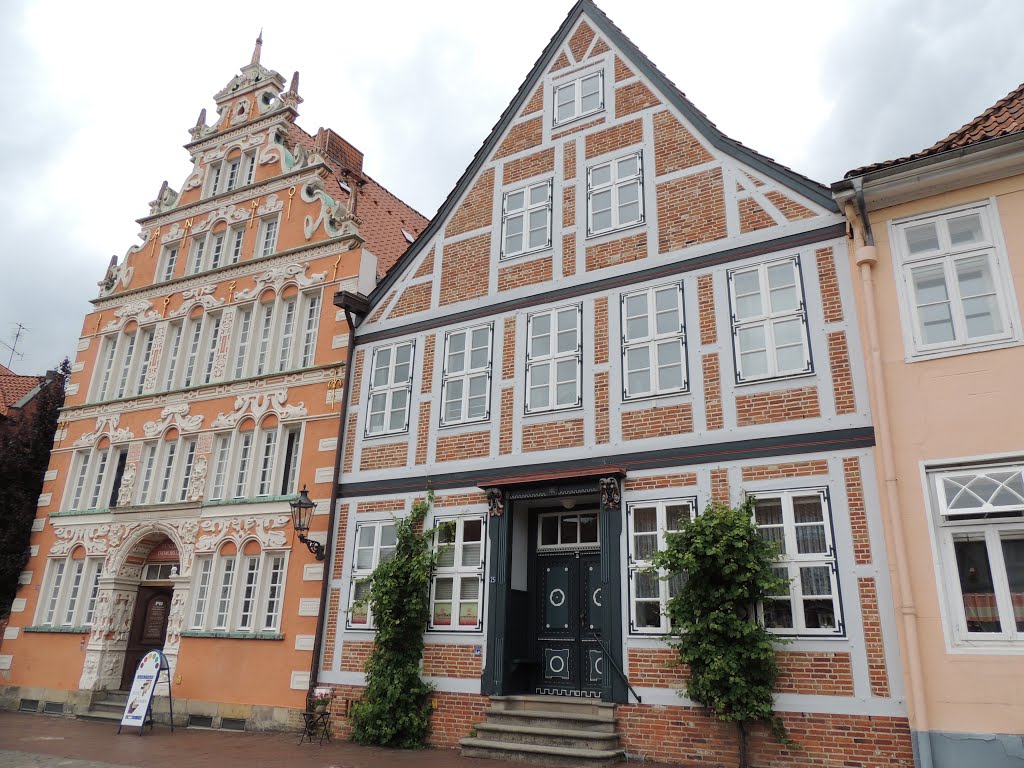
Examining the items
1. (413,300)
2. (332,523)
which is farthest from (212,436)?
(413,300)

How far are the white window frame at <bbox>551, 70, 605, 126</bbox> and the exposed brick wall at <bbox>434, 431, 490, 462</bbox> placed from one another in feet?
18.9

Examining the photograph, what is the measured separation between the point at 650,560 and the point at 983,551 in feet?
12.7

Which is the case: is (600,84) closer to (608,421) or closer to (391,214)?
(608,421)

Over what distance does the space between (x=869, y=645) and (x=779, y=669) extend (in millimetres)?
1047

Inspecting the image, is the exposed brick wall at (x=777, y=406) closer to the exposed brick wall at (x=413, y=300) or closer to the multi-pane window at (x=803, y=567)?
the multi-pane window at (x=803, y=567)

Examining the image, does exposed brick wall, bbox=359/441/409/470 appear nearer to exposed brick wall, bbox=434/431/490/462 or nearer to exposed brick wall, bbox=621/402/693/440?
exposed brick wall, bbox=434/431/490/462

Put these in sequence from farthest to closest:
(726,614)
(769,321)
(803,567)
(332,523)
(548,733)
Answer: (332,523), (769,321), (548,733), (803,567), (726,614)

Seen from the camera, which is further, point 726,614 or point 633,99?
point 633,99

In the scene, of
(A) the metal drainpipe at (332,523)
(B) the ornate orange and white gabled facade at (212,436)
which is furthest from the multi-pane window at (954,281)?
(B) the ornate orange and white gabled facade at (212,436)

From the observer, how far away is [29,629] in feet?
57.1

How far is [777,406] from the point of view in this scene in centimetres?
1044

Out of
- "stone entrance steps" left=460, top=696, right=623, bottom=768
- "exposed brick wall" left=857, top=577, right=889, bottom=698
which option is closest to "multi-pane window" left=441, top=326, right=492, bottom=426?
"stone entrance steps" left=460, top=696, right=623, bottom=768

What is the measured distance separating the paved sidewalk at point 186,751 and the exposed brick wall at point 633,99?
10101mm

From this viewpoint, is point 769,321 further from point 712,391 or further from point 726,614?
point 726,614
